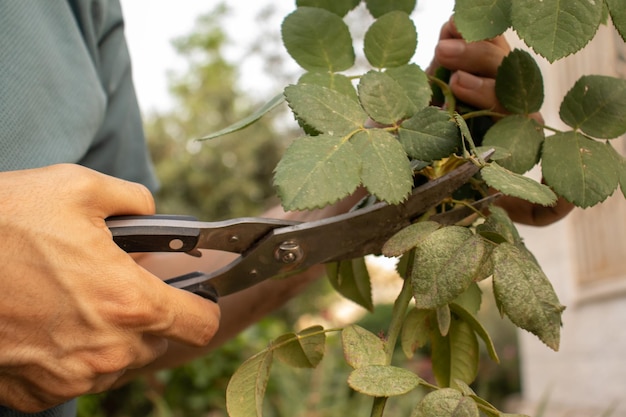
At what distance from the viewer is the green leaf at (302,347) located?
656 mm

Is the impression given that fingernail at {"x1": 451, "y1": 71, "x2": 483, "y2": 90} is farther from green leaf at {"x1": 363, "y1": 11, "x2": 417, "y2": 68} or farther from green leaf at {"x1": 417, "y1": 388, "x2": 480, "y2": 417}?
green leaf at {"x1": 417, "y1": 388, "x2": 480, "y2": 417}

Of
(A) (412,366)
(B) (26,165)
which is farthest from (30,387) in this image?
(A) (412,366)

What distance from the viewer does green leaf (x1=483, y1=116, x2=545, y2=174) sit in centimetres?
64

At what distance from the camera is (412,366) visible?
4594 mm

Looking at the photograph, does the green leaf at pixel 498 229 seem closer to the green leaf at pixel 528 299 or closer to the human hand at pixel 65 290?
the green leaf at pixel 528 299

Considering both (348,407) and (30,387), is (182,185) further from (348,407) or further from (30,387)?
(30,387)

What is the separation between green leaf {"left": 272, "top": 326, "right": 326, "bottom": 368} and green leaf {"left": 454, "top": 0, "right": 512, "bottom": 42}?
310 mm

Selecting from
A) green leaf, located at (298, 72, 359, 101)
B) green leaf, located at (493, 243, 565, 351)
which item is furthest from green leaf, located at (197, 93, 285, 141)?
green leaf, located at (493, 243, 565, 351)

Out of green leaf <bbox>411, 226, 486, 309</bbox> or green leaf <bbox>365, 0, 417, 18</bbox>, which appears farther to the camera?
green leaf <bbox>365, 0, 417, 18</bbox>

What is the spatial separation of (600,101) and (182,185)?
26.0 ft

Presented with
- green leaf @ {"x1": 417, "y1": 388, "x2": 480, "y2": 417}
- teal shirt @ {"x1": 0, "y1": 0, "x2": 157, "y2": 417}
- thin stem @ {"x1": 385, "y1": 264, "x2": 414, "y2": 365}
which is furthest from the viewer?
teal shirt @ {"x1": 0, "y1": 0, "x2": 157, "y2": 417}

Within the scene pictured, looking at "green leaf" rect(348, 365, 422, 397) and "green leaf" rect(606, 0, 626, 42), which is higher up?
"green leaf" rect(606, 0, 626, 42)

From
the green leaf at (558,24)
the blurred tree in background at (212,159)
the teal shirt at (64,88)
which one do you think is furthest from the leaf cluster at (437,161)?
the blurred tree in background at (212,159)

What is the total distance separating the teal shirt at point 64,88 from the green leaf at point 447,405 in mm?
522
